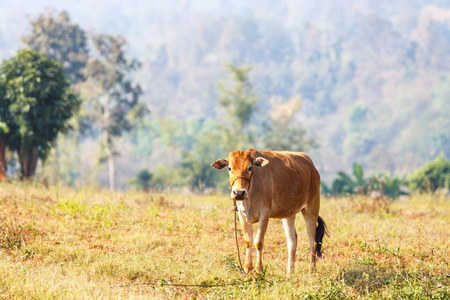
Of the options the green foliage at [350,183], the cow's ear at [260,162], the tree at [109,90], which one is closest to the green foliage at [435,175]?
the green foliage at [350,183]

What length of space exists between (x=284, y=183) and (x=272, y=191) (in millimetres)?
262

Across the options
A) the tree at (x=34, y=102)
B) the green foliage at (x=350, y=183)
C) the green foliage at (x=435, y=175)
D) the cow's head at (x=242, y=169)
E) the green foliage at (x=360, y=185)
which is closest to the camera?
the cow's head at (x=242, y=169)

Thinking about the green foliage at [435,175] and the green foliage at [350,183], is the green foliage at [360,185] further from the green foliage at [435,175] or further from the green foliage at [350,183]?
the green foliage at [435,175]

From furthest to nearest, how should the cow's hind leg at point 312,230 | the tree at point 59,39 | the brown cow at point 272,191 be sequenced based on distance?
the tree at point 59,39 → the cow's hind leg at point 312,230 → the brown cow at point 272,191

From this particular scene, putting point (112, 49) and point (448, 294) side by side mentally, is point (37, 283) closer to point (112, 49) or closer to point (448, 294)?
point (448, 294)

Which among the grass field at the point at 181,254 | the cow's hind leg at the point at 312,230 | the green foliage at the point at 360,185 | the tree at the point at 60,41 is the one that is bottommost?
the green foliage at the point at 360,185

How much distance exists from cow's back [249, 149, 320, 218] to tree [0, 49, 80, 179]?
1035 centimetres

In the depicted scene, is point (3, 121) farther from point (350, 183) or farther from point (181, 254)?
point (350, 183)

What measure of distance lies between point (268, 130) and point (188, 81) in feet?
345

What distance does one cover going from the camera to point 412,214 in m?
11.9

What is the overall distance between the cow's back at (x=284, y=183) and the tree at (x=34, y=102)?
1035cm

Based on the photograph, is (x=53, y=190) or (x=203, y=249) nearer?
(x=203, y=249)

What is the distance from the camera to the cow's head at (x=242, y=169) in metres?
5.80

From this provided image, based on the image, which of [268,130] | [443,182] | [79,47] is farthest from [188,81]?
[443,182]
